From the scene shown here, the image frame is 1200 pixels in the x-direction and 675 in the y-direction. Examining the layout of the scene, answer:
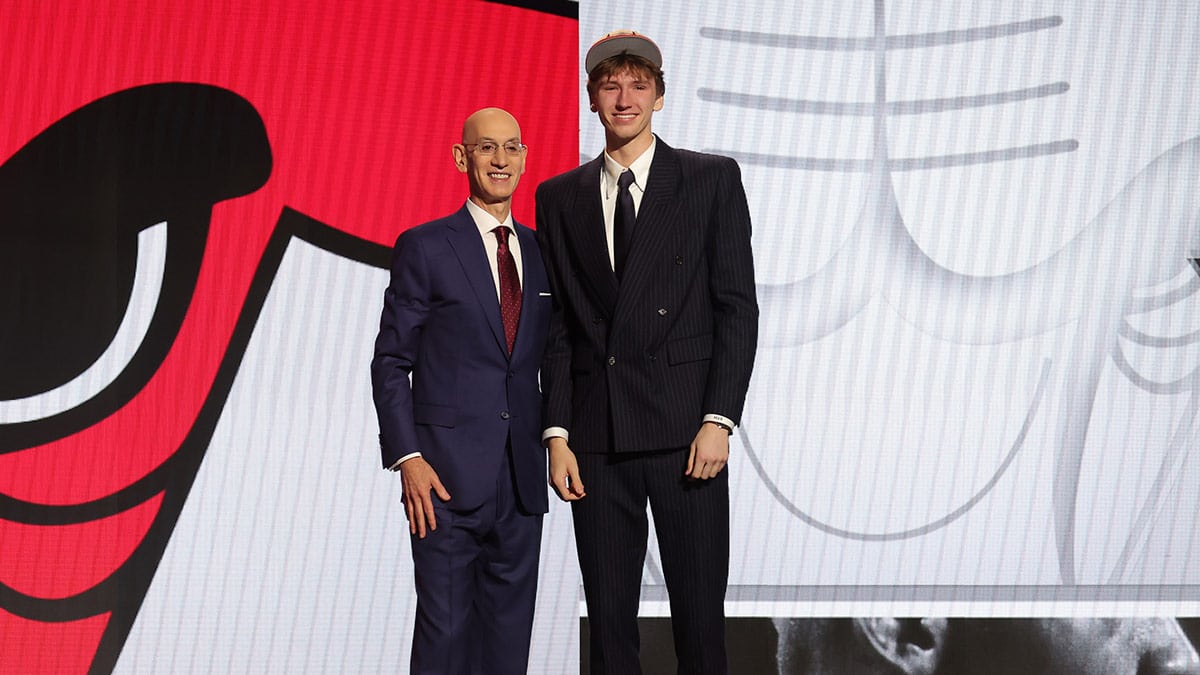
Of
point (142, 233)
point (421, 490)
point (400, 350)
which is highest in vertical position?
point (142, 233)

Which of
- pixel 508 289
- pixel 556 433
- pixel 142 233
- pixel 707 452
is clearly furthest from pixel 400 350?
pixel 142 233

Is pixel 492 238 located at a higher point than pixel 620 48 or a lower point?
lower

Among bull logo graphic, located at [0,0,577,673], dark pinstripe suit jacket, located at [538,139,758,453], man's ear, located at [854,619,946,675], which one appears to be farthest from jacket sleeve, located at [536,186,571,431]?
man's ear, located at [854,619,946,675]

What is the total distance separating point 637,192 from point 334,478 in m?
1.29

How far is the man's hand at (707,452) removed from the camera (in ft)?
5.77

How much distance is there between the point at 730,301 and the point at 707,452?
0.25 m

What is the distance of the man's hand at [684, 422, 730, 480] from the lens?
69.3 inches

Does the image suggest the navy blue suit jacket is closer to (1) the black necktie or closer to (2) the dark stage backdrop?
(1) the black necktie

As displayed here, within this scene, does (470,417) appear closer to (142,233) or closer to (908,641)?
(142,233)

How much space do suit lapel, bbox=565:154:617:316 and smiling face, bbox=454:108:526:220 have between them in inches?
7.1

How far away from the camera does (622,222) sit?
183cm

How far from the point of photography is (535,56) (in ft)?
9.37

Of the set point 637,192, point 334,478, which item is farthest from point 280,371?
point 637,192

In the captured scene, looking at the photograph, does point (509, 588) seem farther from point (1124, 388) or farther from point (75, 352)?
point (1124, 388)
